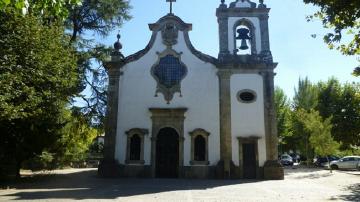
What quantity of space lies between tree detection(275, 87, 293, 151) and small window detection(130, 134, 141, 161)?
2324 cm

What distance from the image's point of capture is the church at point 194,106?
2091 cm

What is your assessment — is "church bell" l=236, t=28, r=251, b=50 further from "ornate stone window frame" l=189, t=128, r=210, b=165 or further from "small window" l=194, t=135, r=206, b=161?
"small window" l=194, t=135, r=206, b=161

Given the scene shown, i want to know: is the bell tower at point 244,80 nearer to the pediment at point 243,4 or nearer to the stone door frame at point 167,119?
the pediment at point 243,4

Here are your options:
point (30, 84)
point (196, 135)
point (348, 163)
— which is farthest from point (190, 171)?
point (348, 163)

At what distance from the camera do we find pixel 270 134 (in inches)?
826

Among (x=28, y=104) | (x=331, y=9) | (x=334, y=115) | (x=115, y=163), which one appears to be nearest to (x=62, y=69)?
(x=28, y=104)

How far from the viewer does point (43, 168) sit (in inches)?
931

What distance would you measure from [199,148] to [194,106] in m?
2.54

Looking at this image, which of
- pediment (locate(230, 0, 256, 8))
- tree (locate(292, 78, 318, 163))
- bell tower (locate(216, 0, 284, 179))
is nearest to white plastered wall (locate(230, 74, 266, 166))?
bell tower (locate(216, 0, 284, 179))

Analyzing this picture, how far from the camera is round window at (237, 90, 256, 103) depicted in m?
21.6

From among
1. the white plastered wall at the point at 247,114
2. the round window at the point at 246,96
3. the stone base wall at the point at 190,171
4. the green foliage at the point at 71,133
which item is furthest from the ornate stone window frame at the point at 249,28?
the green foliage at the point at 71,133

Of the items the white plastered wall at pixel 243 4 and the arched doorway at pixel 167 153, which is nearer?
Answer: the arched doorway at pixel 167 153

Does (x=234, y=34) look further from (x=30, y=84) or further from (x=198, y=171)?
(x=30, y=84)

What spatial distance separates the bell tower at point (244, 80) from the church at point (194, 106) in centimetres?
6
